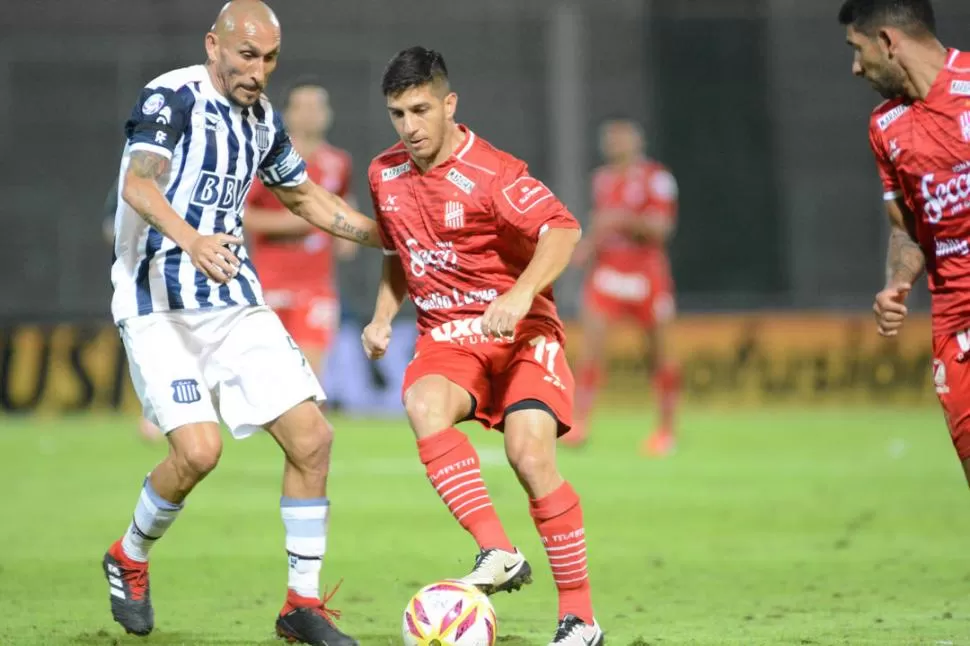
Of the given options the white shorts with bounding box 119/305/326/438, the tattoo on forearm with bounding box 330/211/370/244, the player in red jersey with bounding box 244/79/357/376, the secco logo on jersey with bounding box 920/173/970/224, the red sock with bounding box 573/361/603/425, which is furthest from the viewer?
the red sock with bounding box 573/361/603/425

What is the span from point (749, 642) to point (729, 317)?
37.4 ft

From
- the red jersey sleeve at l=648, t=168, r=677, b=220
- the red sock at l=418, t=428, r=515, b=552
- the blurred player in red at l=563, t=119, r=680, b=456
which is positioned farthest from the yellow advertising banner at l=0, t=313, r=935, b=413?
the red sock at l=418, t=428, r=515, b=552

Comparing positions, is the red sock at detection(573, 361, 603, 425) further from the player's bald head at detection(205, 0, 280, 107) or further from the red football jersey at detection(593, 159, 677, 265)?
the player's bald head at detection(205, 0, 280, 107)

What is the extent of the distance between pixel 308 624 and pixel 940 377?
256cm

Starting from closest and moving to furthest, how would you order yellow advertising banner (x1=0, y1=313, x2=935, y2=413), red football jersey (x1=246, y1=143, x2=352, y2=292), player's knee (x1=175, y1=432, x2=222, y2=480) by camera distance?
player's knee (x1=175, y1=432, x2=222, y2=480) → red football jersey (x1=246, y1=143, x2=352, y2=292) → yellow advertising banner (x1=0, y1=313, x2=935, y2=413)

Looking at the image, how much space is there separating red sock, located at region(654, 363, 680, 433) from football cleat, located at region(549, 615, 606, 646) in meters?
7.49

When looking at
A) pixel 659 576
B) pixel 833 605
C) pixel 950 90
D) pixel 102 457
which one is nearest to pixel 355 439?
pixel 102 457

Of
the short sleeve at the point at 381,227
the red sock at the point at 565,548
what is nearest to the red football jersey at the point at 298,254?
the short sleeve at the point at 381,227

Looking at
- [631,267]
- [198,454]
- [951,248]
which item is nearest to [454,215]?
[198,454]

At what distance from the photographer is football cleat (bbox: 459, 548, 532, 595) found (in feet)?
16.9

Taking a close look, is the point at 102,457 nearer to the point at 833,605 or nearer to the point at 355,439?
the point at 355,439

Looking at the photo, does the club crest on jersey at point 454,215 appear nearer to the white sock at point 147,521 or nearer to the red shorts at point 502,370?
the red shorts at point 502,370

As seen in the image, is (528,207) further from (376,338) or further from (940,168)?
(940,168)

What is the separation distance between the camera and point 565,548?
5.27 metres
